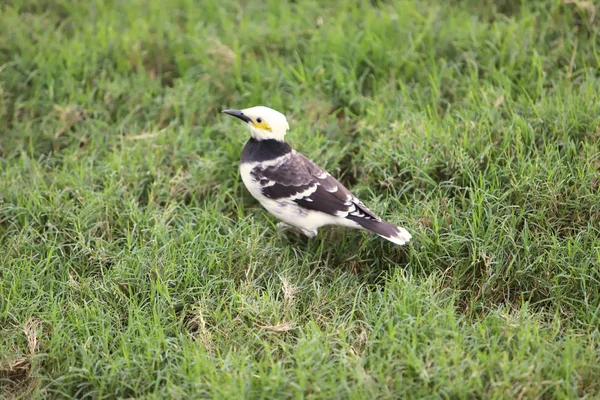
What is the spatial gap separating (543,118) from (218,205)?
2706mm

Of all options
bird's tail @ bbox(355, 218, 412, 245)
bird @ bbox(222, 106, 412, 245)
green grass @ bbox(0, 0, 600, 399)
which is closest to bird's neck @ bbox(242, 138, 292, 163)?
bird @ bbox(222, 106, 412, 245)

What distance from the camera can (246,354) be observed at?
401 cm

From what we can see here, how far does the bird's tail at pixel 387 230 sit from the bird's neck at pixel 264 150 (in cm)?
79

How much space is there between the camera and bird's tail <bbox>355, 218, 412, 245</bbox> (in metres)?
4.45

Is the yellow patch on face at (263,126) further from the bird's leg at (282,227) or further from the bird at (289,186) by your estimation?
the bird's leg at (282,227)

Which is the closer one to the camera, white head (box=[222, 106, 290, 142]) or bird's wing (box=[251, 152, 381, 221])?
bird's wing (box=[251, 152, 381, 221])

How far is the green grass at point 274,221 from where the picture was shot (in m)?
3.89

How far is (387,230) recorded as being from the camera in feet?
14.8

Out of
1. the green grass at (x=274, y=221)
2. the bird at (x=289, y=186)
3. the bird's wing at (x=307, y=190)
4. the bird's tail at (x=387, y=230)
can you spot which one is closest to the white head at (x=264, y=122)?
the bird at (x=289, y=186)

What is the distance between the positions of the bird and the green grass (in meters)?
0.25

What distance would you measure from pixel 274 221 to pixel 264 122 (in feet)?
2.68

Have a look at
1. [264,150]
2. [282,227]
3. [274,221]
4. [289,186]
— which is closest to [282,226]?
[282,227]

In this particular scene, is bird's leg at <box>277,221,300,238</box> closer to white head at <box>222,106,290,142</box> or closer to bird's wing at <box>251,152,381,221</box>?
bird's wing at <box>251,152,381,221</box>

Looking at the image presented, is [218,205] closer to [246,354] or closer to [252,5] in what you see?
[246,354]
